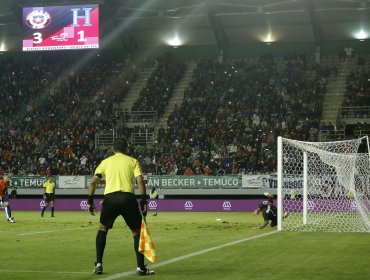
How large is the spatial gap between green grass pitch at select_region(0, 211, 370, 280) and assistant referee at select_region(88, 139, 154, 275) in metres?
0.36

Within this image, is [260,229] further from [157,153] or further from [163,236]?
[157,153]

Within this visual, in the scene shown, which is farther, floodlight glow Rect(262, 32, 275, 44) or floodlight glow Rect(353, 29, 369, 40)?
floodlight glow Rect(262, 32, 275, 44)

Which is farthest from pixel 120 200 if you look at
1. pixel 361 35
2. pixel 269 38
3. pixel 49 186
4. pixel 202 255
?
pixel 269 38

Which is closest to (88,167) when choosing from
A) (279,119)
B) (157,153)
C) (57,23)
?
(157,153)

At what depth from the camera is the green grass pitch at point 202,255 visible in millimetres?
11492

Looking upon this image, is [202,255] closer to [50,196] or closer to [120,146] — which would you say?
[120,146]

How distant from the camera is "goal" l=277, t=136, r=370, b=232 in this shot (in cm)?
2342

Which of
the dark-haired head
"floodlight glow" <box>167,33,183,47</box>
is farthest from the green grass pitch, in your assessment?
"floodlight glow" <box>167,33,183,47</box>

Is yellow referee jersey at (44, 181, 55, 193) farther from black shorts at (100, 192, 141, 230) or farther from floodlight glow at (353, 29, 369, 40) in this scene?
floodlight glow at (353, 29, 369, 40)

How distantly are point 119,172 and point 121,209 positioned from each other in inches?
23.0

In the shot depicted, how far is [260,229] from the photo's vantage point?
76.2 feet

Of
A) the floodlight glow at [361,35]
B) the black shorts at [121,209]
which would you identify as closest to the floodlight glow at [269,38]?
the floodlight glow at [361,35]

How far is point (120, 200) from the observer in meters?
11.3

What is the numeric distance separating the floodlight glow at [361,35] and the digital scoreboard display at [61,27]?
19.1 m
